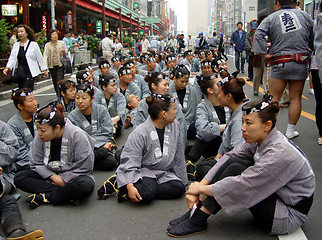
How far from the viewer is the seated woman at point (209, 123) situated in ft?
16.5

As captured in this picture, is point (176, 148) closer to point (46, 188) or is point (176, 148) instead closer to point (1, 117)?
point (46, 188)

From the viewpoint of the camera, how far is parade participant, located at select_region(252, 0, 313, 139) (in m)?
5.55

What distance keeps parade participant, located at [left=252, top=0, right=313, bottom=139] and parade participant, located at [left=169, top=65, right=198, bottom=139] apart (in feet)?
4.07

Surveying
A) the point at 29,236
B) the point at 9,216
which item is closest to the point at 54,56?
the point at 9,216

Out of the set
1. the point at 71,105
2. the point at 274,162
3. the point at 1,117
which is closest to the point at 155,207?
the point at 274,162

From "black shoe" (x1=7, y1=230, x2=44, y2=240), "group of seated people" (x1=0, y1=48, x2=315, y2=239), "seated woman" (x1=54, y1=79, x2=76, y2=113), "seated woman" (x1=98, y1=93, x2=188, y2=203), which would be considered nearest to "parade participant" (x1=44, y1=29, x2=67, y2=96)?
"seated woman" (x1=54, y1=79, x2=76, y2=113)

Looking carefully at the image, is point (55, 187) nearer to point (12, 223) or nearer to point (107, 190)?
point (107, 190)

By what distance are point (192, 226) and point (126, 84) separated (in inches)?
205

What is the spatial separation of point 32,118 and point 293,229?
3498 mm

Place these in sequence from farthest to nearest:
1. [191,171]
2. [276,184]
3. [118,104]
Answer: [118,104] → [191,171] → [276,184]

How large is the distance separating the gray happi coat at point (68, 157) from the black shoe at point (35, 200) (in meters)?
0.21

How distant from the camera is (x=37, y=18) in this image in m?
26.8

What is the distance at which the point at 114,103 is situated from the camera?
7.11m

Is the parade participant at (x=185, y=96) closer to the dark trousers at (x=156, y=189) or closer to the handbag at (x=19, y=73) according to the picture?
the dark trousers at (x=156, y=189)
